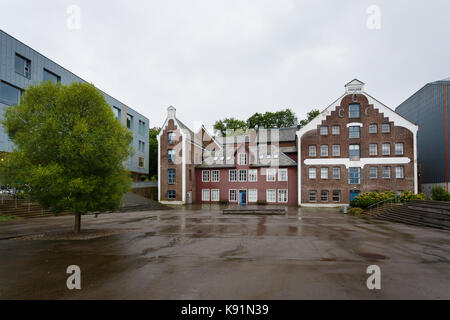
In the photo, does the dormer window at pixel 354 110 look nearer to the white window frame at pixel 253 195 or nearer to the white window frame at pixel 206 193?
the white window frame at pixel 253 195

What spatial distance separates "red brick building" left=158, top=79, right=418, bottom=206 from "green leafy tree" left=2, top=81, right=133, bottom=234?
74.0 feet

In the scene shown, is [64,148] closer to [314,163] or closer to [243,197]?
[243,197]

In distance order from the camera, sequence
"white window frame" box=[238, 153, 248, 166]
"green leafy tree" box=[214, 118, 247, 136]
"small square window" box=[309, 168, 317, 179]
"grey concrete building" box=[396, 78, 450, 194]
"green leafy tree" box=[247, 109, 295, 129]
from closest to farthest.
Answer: "grey concrete building" box=[396, 78, 450, 194], "small square window" box=[309, 168, 317, 179], "white window frame" box=[238, 153, 248, 166], "green leafy tree" box=[247, 109, 295, 129], "green leafy tree" box=[214, 118, 247, 136]

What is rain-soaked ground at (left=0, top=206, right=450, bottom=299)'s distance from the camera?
5.68m

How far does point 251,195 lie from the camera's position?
115ft

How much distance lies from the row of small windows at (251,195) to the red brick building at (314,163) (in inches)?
5.7

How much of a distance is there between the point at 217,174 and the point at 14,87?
26.0 meters

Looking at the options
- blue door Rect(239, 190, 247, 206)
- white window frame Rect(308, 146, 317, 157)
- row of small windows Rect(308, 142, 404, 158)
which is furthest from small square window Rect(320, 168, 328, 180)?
blue door Rect(239, 190, 247, 206)

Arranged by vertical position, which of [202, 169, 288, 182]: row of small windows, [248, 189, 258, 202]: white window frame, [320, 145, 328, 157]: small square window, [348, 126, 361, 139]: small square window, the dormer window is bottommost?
[248, 189, 258, 202]: white window frame

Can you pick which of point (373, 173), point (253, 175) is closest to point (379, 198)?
point (373, 173)

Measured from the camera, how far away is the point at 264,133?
4322 centimetres

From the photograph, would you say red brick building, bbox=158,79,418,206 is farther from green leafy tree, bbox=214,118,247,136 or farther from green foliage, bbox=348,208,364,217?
green leafy tree, bbox=214,118,247,136

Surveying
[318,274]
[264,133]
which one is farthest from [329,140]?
[318,274]

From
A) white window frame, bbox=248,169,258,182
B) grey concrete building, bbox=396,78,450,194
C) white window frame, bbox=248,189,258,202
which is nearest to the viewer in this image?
grey concrete building, bbox=396,78,450,194
